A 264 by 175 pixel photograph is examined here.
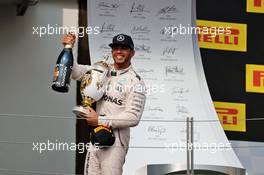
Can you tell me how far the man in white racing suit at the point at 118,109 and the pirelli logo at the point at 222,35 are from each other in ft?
4.21

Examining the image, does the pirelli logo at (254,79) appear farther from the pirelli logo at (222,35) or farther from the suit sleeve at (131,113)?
the suit sleeve at (131,113)

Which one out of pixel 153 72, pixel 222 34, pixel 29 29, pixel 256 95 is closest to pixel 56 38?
pixel 29 29

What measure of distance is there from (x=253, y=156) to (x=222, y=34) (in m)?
0.71

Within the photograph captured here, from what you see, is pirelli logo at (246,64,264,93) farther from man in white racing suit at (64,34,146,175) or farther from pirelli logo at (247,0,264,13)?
man in white racing suit at (64,34,146,175)

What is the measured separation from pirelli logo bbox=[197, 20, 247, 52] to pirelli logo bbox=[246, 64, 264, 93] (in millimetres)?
119

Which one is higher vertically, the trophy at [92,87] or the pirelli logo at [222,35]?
the pirelli logo at [222,35]

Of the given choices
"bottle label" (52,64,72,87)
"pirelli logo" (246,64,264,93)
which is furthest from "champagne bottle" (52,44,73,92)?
"pirelli logo" (246,64,264,93)

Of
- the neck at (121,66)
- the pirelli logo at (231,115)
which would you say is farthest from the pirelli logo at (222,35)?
the neck at (121,66)

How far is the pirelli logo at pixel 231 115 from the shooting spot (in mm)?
3805

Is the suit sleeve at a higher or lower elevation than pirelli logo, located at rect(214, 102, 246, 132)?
higher

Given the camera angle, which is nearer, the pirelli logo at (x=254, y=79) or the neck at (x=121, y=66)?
the neck at (x=121, y=66)

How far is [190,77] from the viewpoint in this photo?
147 inches

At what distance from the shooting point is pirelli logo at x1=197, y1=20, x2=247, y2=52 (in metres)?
3.82

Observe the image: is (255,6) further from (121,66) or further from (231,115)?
(121,66)
